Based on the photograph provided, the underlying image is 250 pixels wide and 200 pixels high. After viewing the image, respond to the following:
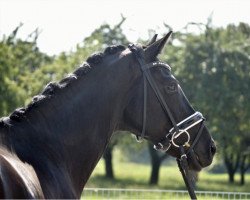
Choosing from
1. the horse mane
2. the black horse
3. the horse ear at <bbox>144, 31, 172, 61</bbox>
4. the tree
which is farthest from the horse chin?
the tree

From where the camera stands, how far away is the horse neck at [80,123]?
394 centimetres

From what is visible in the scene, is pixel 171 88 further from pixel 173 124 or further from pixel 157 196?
pixel 157 196

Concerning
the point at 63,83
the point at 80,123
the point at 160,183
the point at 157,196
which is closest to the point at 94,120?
the point at 80,123

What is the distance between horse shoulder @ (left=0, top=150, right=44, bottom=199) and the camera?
320cm

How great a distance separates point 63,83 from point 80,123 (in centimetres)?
32

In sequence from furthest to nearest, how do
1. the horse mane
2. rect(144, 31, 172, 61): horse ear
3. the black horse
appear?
rect(144, 31, 172, 61): horse ear, the horse mane, the black horse

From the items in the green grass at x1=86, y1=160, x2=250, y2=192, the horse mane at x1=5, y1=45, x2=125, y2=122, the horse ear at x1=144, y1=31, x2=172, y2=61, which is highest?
the horse mane at x1=5, y1=45, x2=125, y2=122

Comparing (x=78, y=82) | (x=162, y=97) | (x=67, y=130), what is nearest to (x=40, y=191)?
(x=67, y=130)

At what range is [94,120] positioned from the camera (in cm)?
424

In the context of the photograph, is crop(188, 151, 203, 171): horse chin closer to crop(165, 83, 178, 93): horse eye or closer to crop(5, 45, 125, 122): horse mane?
crop(165, 83, 178, 93): horse eye

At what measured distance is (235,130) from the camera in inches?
1264

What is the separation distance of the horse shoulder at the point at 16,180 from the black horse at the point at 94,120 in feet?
0.16

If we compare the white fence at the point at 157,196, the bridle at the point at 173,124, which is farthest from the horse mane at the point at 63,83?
the white fence at the point at 157,196

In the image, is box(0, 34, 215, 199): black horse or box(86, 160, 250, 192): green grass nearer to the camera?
box(0, 34, 215, 199): black horse
